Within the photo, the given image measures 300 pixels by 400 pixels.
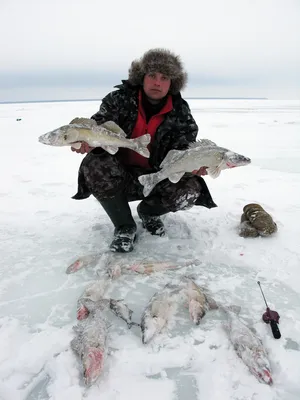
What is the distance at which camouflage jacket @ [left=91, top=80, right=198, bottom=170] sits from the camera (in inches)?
137

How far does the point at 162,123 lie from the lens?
11.5ft

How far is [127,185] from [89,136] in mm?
865

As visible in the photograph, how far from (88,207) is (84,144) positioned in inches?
65.1

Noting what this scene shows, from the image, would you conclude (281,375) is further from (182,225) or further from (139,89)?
(139,89)

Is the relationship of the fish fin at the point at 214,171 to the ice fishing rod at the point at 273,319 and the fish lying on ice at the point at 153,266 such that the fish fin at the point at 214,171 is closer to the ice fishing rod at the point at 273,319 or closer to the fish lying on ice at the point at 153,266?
the fish lying on ice at the point at 153,266

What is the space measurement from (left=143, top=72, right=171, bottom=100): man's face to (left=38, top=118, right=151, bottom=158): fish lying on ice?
65 cm

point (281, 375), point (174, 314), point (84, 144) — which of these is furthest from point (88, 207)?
point (281, 375)

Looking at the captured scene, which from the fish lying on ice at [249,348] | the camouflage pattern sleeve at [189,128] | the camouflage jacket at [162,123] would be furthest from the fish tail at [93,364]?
the camouflage pattern sleeve at [189,128]

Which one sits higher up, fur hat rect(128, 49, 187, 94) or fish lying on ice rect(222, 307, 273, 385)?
fur hat rect(128, 49, 187, 94)

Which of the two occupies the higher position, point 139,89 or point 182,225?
point 139,89

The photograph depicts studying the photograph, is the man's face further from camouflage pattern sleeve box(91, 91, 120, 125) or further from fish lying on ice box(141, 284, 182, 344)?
fish lying on ice box(141, 284, 182, 344)

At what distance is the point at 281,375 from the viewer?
6.08 feet

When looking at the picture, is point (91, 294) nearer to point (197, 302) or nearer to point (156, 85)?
point (197, 302)

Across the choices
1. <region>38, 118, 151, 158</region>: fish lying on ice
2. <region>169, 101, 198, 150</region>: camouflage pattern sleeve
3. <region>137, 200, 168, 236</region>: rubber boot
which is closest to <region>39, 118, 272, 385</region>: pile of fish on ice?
<region>38, 118, 151, 158</region>: fish lying on ice
